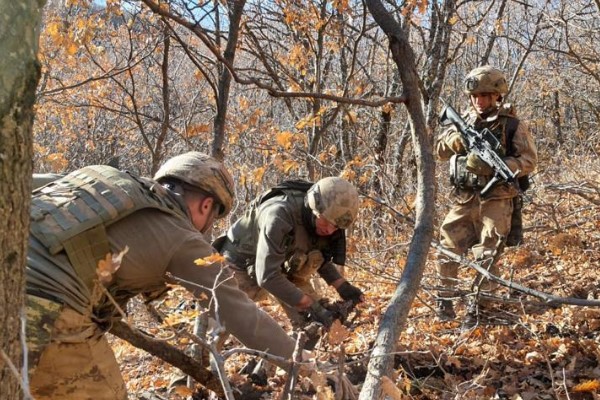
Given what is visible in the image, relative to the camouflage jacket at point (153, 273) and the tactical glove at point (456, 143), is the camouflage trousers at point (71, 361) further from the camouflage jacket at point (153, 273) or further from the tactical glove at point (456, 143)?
the tactical glove at point (456, 143)

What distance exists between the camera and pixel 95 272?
2.36 m

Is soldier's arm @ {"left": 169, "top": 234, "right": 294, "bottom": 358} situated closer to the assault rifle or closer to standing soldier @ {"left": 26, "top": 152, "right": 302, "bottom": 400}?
standing soldier @ {"left": 26, "top": 152, "right": 302, "bottom": 400}

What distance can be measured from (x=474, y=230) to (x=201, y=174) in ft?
10.4

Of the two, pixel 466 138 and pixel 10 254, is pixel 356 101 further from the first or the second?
pixel 466 138

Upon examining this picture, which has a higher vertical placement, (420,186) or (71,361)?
(420,186)

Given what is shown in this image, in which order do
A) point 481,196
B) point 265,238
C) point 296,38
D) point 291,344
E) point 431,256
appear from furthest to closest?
point 296,38
point 431,256
point 481,196
point 265,238
point 291,344

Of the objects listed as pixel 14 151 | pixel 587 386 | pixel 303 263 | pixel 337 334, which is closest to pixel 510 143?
pixel 303 263

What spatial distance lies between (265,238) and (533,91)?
15566 millimetres

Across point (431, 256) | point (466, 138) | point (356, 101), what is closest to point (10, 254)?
point (356, 101)

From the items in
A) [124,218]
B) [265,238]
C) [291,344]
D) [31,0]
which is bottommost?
[291,344]

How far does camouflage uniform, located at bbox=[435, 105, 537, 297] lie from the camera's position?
16.1 feet

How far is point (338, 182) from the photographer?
154 inches

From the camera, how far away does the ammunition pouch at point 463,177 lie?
505 centimetres

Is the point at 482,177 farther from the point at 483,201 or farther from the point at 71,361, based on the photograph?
the point at 71,361
